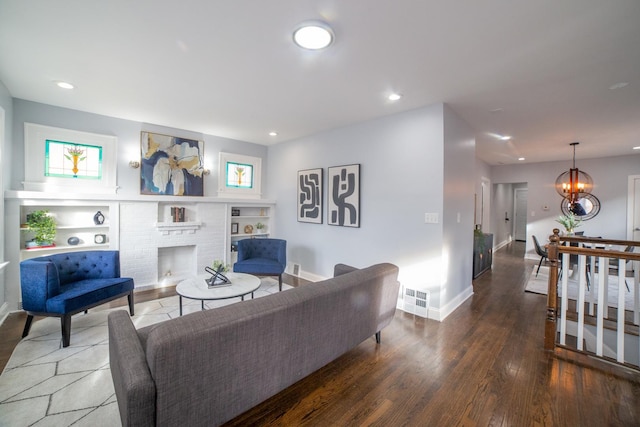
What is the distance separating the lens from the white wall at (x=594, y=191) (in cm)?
586

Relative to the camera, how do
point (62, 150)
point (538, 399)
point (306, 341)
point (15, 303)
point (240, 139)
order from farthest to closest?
point (240, 139)
point (62, 150)
point (15, 303)
point (538, 399)
point (306, 341)

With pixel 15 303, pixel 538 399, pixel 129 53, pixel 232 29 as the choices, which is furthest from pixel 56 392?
pixel 538 399

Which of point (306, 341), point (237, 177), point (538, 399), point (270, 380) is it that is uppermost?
point (237, 177)

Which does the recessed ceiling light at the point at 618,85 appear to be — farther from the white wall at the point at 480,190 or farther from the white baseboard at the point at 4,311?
the white baseboard at the point at 4,311

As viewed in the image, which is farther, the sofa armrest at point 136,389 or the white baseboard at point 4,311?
the white baseboard at point 4,311

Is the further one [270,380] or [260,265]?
[260,265]

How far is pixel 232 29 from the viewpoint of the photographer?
6.30 feet

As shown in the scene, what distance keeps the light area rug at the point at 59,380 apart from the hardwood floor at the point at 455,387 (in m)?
0.27

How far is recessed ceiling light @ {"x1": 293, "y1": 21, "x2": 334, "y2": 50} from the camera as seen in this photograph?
72.5 inches

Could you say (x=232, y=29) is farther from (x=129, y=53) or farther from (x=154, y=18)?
(x=129, y=53)

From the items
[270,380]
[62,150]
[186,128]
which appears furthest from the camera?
[186,128]

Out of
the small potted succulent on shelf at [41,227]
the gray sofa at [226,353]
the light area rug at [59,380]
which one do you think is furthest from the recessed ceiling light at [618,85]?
the small potted succulent on shelf at [41,227]

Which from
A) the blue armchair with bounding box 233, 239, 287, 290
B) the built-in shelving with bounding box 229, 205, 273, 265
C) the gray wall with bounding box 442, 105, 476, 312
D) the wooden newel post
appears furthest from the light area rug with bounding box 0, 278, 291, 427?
the wooden newel post

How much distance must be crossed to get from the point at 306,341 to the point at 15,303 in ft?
13.1
